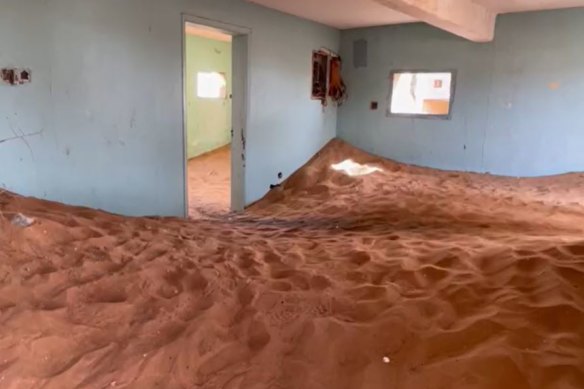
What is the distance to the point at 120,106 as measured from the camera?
3.95 meters

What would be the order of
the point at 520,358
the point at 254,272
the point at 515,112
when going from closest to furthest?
the point at 520,358
the point at 254,272
the point at 515,112

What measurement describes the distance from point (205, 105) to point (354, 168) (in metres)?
4.05

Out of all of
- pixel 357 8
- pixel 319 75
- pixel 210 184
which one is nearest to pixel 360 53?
pixel 319 75

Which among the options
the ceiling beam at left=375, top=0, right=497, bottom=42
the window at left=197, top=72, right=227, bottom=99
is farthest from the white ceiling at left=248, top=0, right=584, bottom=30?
the window at left=197, top=72, right=227, bottom=99

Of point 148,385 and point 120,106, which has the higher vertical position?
point 120,106

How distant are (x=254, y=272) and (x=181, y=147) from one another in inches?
93.2

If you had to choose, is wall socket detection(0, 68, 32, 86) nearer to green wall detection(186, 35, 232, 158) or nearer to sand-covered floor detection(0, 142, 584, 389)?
sand-covered floor detection(0, 142, 584, 389)

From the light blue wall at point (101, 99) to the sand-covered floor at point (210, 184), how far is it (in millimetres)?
1059

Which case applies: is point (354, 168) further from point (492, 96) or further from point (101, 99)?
point (101, 99)

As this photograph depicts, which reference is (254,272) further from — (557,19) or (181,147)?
(557,19)

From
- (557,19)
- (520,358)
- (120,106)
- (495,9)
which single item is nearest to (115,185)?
(120,106)

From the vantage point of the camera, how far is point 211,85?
9844 millimetres

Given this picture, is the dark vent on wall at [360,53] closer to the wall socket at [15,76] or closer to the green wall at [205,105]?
the green wall at [205,105]

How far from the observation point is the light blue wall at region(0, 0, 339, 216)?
3.22 meters
